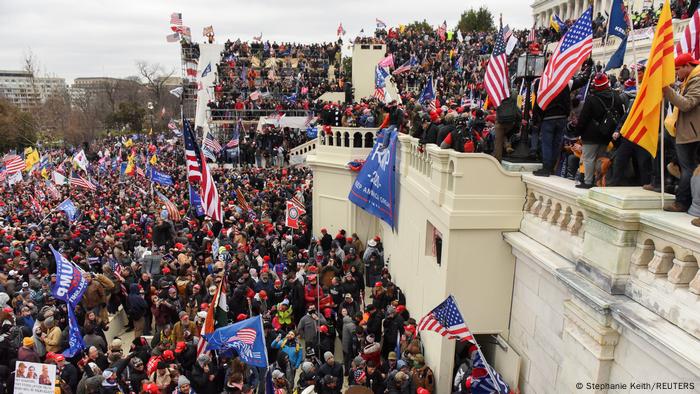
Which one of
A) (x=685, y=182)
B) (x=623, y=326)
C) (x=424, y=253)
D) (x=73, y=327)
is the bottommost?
(x=73, y=327)

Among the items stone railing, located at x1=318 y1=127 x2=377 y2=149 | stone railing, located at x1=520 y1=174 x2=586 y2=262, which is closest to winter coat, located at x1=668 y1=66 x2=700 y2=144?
stone railing, located at x1=520 y1=174 x2=586 y2=262

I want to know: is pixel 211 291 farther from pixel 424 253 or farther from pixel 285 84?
pixel 285 84

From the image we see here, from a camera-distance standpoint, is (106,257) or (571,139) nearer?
(571,139)

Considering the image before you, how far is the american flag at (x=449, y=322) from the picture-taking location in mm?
6180

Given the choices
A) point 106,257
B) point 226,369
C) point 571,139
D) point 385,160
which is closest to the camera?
point 571,139

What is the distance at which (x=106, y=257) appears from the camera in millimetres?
13070

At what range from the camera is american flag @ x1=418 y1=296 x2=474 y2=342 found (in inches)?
243

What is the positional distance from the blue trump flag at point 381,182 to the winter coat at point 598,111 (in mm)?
5398

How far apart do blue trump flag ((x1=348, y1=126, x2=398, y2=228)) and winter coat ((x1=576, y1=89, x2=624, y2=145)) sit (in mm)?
5398

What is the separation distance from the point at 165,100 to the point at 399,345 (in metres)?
90.7

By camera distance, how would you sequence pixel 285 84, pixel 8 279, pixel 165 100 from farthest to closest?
pixel 165 100 < pixel 285 84 < pixel 8 279

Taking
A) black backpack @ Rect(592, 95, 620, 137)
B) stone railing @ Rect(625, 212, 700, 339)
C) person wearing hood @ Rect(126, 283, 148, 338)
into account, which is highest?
black backpack @ Rect(592, 95, 620, 137)

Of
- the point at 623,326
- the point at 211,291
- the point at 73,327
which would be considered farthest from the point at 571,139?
the point at 73,327

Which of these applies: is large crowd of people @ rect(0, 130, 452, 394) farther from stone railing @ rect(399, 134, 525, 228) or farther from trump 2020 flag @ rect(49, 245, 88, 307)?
stone railing @ rect(399, 134, 525, 228)
